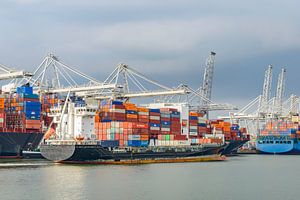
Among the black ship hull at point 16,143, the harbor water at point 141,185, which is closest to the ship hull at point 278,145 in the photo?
the black ship hull at point 16,143

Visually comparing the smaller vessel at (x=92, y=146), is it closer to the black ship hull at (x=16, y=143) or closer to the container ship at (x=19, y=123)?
the black ship hull at (x=16, y=143)

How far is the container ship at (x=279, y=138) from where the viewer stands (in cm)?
11844

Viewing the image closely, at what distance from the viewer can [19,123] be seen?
76.1 metres

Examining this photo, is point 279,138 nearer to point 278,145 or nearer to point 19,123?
point 278,145

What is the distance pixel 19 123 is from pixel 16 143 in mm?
3432

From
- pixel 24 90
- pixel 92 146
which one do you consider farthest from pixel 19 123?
pixel 92 146

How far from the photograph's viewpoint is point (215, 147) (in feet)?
247

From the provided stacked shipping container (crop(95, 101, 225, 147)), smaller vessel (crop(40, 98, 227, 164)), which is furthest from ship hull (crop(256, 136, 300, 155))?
smaller vessel (crop(40, 98, 227, 164))

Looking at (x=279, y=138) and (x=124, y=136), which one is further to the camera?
(x=279, y=138)

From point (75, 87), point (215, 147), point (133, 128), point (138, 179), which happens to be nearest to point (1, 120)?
point (75, 87)

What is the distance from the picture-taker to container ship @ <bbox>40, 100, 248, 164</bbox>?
58938 millimetres

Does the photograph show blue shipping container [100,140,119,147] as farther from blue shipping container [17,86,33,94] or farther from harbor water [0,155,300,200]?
blue shipping container [17,86,33,94]

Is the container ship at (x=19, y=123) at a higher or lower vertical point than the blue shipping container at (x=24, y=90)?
lower

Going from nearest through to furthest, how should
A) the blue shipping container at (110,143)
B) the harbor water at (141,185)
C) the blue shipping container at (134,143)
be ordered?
the harbor water at (141,185) < the blue shipping container at (110,143) < the blue shipping container at (134,143)
